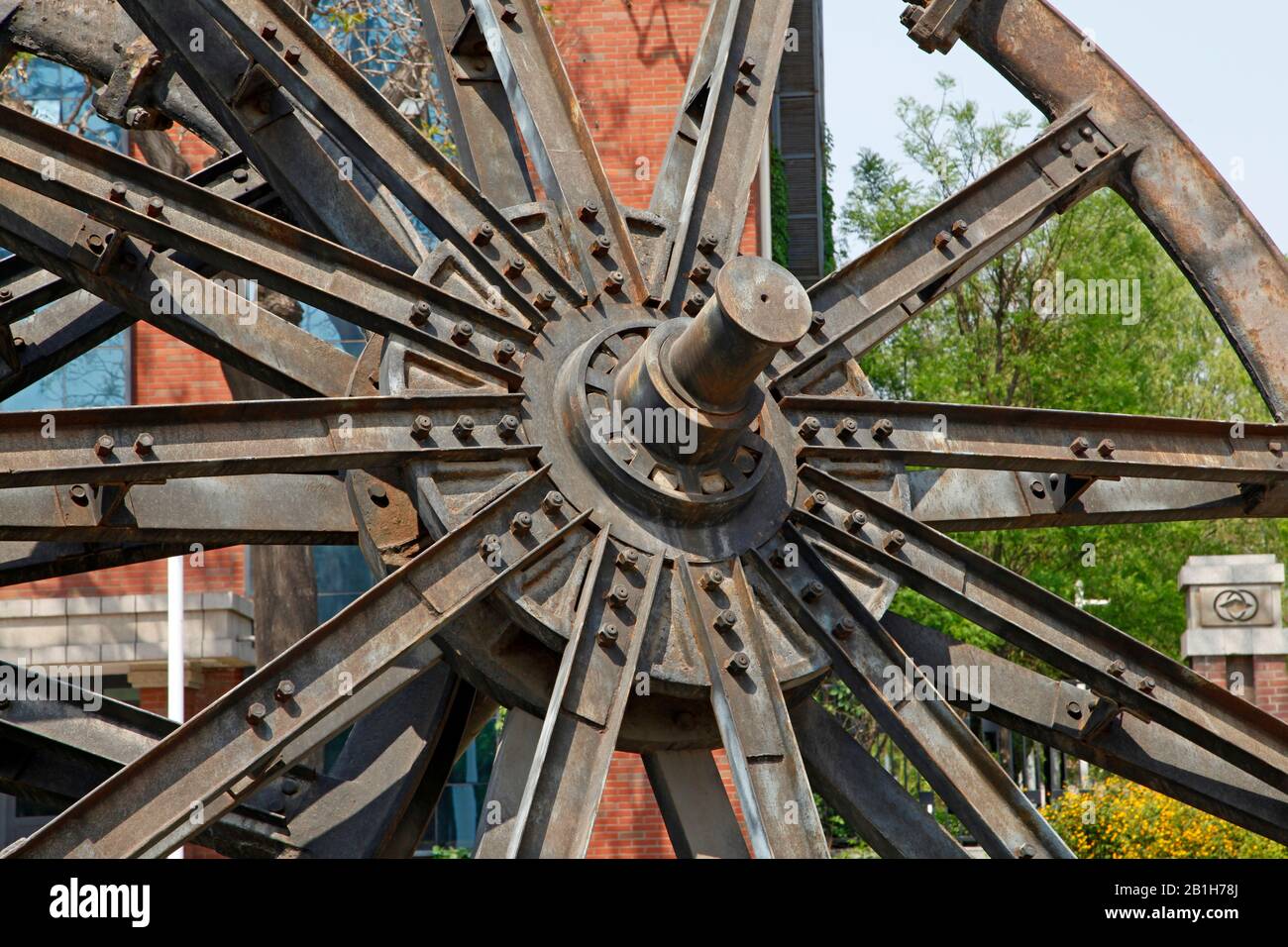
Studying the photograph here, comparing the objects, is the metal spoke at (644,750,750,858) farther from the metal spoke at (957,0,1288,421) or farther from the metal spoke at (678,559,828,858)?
the metal spoke at (957,0,1288,421)

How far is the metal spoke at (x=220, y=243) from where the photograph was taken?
538cm

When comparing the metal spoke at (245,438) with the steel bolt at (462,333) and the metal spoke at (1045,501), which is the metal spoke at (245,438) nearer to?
the steel bolt at (462,333)

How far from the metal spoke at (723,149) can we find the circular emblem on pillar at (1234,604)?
41.8ft

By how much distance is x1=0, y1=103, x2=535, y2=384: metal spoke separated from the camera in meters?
5.38

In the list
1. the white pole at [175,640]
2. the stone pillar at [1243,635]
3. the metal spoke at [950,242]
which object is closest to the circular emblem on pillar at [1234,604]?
the stone pillar at [1243,635]

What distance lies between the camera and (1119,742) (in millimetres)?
6609

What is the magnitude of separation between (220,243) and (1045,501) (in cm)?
353

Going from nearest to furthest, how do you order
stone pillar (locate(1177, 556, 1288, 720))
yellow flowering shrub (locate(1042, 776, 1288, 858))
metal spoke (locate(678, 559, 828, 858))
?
metal spoke (locate(678, 559, 828, 858)), yellow flowering shrub (locate(1042, 776, 1288, 858)), stone pillar (locate(1177, 556, 1288, 720))

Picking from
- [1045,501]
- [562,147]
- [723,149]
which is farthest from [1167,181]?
[562,147]

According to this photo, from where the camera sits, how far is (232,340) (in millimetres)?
5918

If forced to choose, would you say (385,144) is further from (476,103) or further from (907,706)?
(907,706)

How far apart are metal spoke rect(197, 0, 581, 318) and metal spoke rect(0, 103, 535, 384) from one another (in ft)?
0.82

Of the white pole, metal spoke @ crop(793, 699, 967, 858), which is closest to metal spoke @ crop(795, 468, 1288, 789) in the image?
metal spoke @ crop(793, 699, 967, 858)
